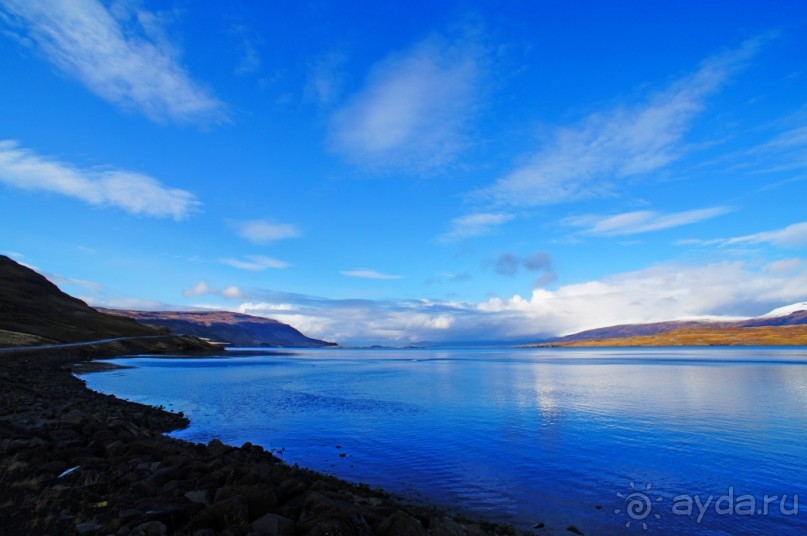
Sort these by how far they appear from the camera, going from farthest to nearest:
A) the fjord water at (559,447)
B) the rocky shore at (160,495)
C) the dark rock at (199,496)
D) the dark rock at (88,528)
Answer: the fjord water at (559,447), the dark rock at (199,496), the rocky shore at (160,495), the dark rock at (88,528)

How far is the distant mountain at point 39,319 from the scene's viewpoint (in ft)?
348

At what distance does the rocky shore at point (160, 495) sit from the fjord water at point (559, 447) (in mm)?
4909

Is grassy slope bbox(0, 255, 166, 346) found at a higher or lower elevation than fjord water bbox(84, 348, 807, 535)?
higher

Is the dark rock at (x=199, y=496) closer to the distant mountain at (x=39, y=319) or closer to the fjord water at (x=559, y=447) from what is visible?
the fjord water at (x=559, y=447)

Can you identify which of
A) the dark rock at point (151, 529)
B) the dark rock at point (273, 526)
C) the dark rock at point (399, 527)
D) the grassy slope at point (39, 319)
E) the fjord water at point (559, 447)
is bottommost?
the fjord water at point (559, 447)

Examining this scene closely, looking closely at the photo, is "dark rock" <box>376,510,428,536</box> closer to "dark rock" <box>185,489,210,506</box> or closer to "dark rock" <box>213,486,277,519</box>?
"dark rock" <box>213,486,277,519</box>

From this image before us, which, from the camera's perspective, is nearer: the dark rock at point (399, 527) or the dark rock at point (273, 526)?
the dark rock at point (273, 526)

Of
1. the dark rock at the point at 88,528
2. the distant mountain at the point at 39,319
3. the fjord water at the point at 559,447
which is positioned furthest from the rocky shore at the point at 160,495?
the distant mountain at the point at 39,319

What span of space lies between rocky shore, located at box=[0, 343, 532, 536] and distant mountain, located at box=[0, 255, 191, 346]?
9097 cm

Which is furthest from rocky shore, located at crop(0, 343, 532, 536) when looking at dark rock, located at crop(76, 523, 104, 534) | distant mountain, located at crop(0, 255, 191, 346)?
distant mountain, located at crop(0, 255, 191, 346)

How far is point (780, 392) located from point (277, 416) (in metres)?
62.1

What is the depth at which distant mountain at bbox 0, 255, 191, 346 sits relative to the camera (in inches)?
4176

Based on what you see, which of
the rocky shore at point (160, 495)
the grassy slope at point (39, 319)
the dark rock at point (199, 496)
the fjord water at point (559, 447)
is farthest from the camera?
the grassy slope at point (39, 319)

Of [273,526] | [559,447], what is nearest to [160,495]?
[273,526]
